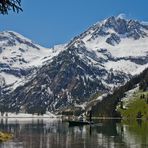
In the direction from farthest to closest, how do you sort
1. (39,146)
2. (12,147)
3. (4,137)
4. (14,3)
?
(4,137) < (39,146) < (12,147) < (14,3)

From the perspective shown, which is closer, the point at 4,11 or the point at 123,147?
the point at 4,11

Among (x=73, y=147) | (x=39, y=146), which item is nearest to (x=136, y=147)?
(x=73, y=147)

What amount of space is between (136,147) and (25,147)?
27803 mm

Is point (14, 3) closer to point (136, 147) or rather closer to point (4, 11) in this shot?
point (4, 11)

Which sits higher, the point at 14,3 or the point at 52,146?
the point at 14,3

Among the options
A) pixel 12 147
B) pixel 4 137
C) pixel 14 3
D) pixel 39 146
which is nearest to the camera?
pixel 14 3

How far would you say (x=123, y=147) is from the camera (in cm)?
11756

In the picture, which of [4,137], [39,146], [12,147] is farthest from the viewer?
[4,137]

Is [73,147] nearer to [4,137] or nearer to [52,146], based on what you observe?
[52,146]

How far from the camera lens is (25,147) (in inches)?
4616

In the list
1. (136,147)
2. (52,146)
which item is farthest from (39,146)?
(136,147)

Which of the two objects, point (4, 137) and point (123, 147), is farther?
point (4, 137)

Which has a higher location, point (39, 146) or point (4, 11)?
point (4, 11)

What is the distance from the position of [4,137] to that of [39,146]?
27.1 meters
